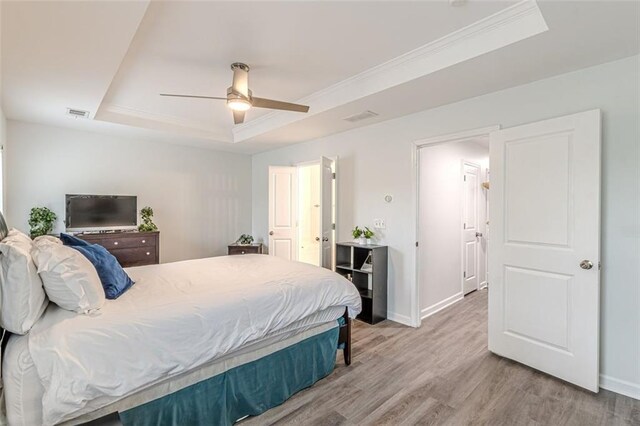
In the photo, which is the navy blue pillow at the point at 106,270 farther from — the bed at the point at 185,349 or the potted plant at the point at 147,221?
the potted plant at the point at 147,221

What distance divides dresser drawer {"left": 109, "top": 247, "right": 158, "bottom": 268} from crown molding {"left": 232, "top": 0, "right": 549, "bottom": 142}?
3086 mm

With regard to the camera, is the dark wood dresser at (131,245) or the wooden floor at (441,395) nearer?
the wooden floor at (441,395)

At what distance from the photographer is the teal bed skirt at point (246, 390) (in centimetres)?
167

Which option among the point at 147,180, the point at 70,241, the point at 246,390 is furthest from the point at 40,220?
the point at 246,390

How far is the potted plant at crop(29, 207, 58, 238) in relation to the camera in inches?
153

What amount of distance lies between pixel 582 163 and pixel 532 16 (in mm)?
1179

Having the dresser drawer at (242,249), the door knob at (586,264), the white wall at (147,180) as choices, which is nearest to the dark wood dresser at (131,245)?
the white wall at (147,180)

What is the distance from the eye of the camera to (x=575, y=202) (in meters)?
2.36

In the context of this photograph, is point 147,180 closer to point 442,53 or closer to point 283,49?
point 283,49

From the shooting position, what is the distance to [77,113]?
11.6ft

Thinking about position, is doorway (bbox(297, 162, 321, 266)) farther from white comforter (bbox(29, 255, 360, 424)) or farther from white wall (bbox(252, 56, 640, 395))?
white comforter (bbox(29, 255, 360, 424))

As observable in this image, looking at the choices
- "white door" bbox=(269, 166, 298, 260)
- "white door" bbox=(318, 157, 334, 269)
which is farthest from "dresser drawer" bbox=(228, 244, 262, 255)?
"white door" bbox=(318, 157, 334, 269)

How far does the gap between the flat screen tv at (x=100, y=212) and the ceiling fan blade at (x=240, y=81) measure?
2.98 m

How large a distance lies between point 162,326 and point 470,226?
15.5ft
